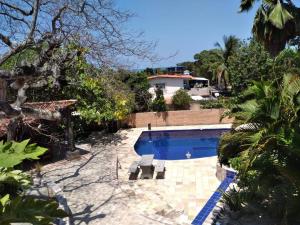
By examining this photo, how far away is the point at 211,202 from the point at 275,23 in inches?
512

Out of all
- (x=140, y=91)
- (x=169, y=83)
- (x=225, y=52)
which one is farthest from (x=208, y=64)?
(x=140, y=91)

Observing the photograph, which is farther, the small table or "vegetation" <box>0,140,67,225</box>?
the small table

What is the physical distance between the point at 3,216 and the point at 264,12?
20762 millimetres

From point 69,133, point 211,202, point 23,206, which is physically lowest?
point 211,202

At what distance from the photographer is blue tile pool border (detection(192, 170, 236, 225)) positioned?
1015cm

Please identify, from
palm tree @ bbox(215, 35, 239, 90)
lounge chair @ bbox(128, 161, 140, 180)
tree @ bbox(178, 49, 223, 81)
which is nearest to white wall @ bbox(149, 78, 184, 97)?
palm tree @ bbox(215, 35, 239, 90)

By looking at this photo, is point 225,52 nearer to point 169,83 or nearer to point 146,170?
point 169,83

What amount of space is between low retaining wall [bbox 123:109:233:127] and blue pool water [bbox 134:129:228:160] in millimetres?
1511

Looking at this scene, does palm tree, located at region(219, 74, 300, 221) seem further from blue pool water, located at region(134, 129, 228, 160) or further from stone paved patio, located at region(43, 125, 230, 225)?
blue pool water, located at region(134, 129, 228, 160)

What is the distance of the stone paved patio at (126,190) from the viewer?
1059cm

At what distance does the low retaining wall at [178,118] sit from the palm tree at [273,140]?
1811 cm

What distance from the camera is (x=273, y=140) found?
8.38 metres

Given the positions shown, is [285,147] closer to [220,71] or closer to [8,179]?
[8,179]

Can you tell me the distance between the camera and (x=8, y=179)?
5.06 m
